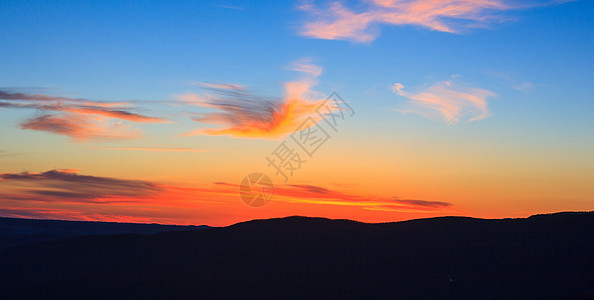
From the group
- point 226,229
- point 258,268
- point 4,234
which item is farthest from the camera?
point 4,234

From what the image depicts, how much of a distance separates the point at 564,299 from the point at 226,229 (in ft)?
163

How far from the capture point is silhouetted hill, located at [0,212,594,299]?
123 ft

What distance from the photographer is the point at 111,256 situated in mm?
58469

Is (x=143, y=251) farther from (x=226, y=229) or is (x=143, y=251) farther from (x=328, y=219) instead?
(x=328, y=219)

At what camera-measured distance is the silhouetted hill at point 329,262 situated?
123 ft

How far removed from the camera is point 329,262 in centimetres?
4806

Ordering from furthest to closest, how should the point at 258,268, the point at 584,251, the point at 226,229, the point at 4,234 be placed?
the point at 4,234
the point at 226,229
the point at 258,268
the point at 584,251

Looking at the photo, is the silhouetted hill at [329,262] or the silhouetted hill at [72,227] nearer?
the silhouetted hill at [329,262]

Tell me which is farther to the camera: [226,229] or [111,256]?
[226,229]

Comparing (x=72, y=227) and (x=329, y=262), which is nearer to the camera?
(x=329, y=262)

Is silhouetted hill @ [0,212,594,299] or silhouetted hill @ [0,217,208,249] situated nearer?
silhouetted hill @ [0,212,594,299]

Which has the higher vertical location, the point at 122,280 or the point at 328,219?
the point at 328,219

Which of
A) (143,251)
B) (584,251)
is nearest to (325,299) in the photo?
(584,251)

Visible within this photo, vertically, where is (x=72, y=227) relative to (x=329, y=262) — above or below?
above
